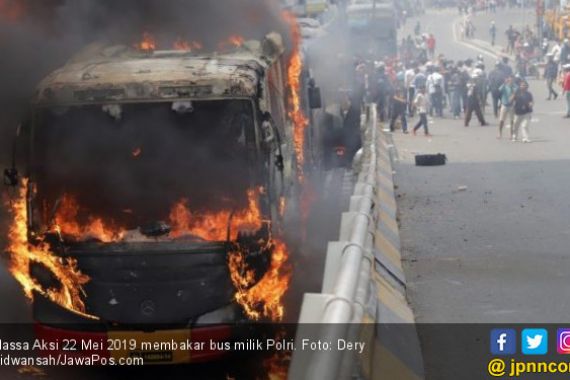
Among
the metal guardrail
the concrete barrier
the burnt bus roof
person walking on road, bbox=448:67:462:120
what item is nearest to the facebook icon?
the concrete barrier

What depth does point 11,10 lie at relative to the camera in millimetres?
12547

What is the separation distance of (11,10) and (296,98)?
11.5 feet

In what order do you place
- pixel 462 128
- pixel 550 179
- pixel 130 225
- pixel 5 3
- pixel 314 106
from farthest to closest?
pixel 462 128
pixel 550 179
pixel 314 106
pixel 5 3
pixel 130 225

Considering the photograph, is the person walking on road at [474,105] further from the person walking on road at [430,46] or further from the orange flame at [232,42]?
the person walking on road at [430,46]

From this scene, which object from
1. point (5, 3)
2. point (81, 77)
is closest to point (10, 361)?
point (81, 77)

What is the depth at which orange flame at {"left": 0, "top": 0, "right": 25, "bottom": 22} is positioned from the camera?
41.0 ft

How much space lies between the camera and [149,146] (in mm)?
8836

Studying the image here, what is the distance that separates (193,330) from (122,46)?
3876mm

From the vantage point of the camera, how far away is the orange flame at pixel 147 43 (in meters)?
11.4

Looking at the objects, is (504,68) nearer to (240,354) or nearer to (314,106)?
(314,106)

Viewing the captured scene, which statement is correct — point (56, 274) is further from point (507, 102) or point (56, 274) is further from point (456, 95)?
point (456, 95)

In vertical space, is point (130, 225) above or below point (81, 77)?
below

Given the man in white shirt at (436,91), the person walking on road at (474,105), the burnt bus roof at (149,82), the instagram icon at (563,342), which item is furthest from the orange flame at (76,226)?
the man in white shirt at (436,91)
